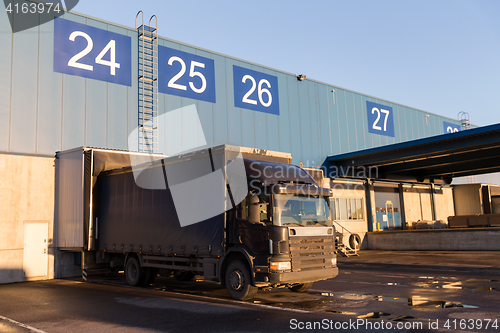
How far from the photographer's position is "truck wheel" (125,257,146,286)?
1389 centimetres

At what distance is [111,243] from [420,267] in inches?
507

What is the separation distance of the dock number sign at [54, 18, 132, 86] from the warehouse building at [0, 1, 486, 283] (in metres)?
0.05

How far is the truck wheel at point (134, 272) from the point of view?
1389 cm

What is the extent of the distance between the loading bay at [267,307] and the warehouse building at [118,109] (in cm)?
327

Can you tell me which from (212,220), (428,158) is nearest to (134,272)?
(212,220)

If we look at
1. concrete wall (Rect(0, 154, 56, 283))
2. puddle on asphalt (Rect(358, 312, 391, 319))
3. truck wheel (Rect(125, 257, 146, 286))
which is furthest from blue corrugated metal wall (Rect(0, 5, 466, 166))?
puddle on asphalt (Rect(358, 312, 391, 319))

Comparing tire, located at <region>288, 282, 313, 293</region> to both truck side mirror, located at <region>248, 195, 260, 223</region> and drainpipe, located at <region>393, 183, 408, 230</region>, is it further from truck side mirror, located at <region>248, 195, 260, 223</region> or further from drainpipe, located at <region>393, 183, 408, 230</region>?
drainpipe, located at <region>393, 183, 408, 230</region>

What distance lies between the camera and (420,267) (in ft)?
60.9

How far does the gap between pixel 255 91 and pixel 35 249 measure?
16390mm

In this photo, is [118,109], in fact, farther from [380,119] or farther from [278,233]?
[380,119]

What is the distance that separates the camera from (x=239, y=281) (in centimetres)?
1076

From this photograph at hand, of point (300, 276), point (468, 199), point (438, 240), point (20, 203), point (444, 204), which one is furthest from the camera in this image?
point (444, 204)

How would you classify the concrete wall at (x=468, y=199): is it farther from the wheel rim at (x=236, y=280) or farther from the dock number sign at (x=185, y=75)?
the wheel rim at (x=236, y=280)

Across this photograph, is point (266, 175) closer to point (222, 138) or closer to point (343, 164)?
point (222, 138)
